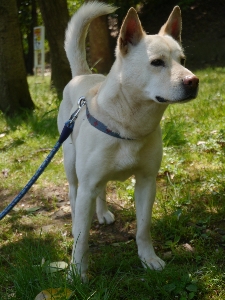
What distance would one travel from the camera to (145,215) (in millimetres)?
2924

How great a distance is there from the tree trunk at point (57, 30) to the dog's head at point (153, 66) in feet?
16.3

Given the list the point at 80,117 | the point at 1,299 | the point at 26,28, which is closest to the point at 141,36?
the point at 80,117

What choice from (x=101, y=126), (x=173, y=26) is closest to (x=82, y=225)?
(x=101, y=126)

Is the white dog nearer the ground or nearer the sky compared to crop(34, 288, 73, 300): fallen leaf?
nearer the sky

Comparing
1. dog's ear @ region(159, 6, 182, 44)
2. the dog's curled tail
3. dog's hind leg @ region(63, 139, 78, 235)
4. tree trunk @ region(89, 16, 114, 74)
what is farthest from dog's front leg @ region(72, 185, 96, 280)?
tree trunk @ region(89, 16, 114, 74)

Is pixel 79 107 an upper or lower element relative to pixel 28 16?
upper

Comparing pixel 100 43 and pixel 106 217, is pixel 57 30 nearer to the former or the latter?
pixel 100 43

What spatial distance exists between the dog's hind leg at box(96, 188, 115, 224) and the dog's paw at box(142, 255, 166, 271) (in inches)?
30.3

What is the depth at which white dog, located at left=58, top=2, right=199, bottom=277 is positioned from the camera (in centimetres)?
247

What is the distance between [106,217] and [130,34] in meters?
1.56

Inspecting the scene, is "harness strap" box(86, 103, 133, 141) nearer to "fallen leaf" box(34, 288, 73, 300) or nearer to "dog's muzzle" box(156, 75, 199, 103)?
"dog's muzzle" box(156, 75, 199, 103)

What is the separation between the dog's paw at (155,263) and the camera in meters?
2.80

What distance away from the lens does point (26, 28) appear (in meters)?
18.0

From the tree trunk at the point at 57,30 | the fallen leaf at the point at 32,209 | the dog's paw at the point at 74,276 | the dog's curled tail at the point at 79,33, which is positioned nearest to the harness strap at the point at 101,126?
the dog's paw at the point at 74,276
